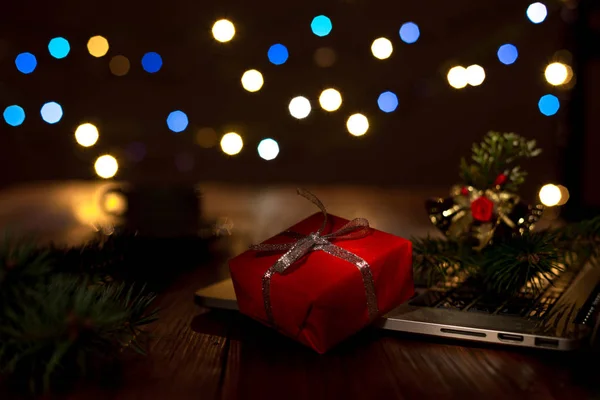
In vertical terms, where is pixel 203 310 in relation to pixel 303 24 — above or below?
below

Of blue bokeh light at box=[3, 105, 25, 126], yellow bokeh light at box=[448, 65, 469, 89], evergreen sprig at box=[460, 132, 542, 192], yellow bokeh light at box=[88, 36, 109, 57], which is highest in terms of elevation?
yellow bokeh light at box=[88, 36, 109, 57]

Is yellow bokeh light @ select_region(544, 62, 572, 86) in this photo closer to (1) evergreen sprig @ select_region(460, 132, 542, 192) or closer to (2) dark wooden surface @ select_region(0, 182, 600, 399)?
(1) evergreen sprig @ select_region(460, 132, 542, 192)

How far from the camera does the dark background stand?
5.56ft

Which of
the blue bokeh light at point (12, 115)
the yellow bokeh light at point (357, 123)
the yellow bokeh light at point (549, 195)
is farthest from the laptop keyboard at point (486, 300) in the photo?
the blue bokeh light at point (12, 115)

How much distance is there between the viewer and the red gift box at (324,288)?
503 millimetres

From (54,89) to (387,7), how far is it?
3.33 ft

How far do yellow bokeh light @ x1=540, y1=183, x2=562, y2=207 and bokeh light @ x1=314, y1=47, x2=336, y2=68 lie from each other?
732mm

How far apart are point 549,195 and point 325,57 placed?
0.77 metres

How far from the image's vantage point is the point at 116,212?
1.17 m

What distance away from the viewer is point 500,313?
1.82 ft

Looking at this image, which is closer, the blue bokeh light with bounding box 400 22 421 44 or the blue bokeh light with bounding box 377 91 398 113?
the blue bokeh light with bounding box 400 22 421 44

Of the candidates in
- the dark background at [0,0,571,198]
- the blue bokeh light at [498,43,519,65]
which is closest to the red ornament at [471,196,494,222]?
the blue bokeh light at [498,43,519,65]

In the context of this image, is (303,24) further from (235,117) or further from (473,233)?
(473,233)

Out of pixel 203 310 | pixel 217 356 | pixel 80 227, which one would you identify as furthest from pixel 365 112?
pixel 217 356
